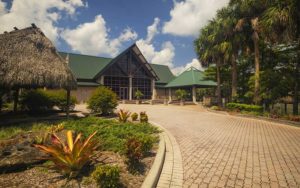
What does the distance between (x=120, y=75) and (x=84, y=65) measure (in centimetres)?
703

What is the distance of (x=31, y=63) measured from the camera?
36.1 ft

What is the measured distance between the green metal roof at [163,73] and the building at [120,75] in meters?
3.77

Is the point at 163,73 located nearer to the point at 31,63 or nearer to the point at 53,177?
the point at 31,63

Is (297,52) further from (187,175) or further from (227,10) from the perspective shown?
(187,175)

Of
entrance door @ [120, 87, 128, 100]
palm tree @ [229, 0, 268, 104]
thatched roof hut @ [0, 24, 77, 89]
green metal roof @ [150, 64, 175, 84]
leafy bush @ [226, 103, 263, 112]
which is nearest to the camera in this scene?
thatched roof hut @ [0, 24, 77, 89]

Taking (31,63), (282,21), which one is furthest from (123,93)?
(282,21)

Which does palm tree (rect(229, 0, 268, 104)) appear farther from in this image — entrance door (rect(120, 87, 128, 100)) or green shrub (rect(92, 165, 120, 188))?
entrance door (rect(120, 87, 128, 100))

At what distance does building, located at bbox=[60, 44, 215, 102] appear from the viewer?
3300 cm

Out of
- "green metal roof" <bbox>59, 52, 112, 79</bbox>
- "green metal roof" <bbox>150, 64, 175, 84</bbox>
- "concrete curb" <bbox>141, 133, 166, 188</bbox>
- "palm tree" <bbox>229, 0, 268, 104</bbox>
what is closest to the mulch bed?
"concrete curb" <bbox>141, 133, 166, 188</bbox>

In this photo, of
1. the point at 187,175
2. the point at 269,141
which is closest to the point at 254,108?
the point at 269,141

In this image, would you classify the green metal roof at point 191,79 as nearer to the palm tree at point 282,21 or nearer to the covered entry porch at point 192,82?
the covered entry porch at point 192,82

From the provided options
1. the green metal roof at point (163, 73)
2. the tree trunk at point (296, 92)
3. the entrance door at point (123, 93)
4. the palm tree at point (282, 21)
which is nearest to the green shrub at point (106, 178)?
the palm tree at point (282, 21)

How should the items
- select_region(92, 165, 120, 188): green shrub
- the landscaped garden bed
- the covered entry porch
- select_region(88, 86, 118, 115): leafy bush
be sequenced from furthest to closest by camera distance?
the covered entry porch
select_region(88, 86, 118, 115): leafy bush
the landscaped garden bed
select_region(92, 165, 120, 188): green shrub

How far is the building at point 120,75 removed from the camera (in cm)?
3300
